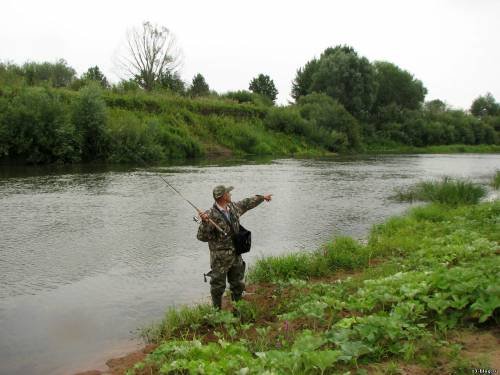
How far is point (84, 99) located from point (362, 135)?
4481cm

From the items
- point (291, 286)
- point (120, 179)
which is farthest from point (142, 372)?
point (120, 179)

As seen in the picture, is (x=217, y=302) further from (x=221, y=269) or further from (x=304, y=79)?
(x=304, y=79)

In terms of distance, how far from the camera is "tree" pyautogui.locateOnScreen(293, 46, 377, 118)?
229 ft

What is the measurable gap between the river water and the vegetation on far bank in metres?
9.24

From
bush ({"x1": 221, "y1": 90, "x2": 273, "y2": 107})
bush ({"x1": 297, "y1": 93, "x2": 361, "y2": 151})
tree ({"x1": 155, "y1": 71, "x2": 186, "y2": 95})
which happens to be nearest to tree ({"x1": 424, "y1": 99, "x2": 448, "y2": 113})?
bush ({"x1": 297, "y1": 93, "x2": 361, "y2": 151})

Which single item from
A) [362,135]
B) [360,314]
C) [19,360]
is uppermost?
[362,135]

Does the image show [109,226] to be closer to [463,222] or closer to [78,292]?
[78,292]

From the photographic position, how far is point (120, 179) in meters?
25.5

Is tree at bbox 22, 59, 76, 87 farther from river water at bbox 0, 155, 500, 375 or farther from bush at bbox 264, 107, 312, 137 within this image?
river water at bbox 0, 155, 500, 375

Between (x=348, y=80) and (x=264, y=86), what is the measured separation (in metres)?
18.6

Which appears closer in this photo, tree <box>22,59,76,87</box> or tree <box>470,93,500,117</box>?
tree <box>22,59,76,87</box>

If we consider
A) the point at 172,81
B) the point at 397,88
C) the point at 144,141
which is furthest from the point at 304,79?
the point at 144,141

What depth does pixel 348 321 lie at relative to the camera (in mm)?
5406

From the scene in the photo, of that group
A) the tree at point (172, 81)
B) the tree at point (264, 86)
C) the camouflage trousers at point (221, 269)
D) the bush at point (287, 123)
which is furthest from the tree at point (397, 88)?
the camouflage trousers at point (221, 269)
